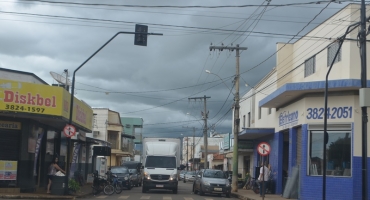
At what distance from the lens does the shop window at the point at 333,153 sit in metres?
26.0

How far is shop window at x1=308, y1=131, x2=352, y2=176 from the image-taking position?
26.0 metres

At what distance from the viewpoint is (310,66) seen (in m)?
32.3

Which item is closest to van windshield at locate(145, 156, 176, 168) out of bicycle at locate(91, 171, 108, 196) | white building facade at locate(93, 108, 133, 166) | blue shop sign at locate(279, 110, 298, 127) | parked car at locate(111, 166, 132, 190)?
bicycle at locate(91, 171, 108, 196)

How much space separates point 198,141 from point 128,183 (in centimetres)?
9381

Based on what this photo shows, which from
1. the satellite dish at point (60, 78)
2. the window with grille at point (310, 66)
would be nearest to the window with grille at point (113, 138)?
the satellite dish at point (60, 78)

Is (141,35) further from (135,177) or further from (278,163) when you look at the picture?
(135,177)

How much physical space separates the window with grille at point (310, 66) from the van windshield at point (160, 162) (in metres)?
9.72

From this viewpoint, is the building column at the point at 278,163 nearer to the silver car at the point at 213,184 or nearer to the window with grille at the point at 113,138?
the silver car at the point at 213,184

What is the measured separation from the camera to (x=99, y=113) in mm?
73562

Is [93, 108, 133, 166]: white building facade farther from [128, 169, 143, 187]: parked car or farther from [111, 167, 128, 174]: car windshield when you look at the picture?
[111, 167, 128, 174]: car windshield

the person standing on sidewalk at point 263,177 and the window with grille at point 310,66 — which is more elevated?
the window with grille at point 310,66

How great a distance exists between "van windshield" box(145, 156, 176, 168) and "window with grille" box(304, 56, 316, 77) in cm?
972

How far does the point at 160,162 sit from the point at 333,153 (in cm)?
1118

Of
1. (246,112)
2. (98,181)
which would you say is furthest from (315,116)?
(246,112)
